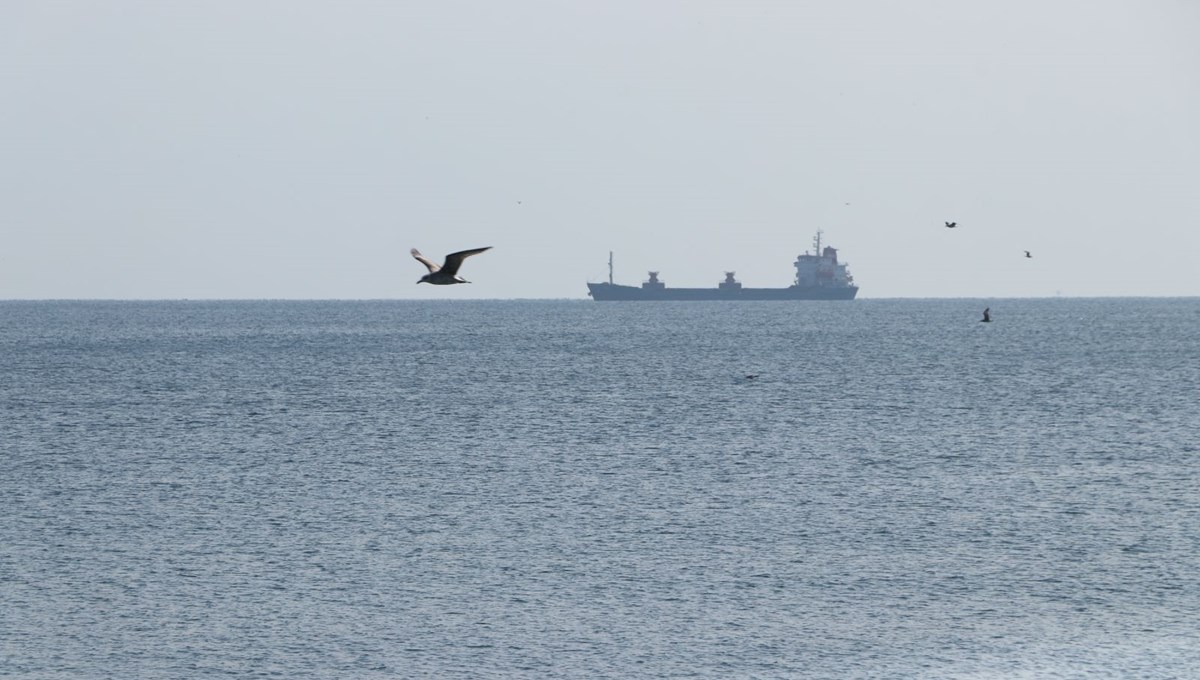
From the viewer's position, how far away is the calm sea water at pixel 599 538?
101ft

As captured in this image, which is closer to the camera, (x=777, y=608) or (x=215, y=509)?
(x=777, y=608)

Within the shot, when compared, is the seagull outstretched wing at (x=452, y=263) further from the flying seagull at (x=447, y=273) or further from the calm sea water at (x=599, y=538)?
the calm sea water at (x=599, y=538)

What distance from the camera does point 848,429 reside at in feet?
242

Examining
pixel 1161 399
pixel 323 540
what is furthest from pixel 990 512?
pixel 1161 399

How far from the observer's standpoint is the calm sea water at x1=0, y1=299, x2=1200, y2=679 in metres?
30.9

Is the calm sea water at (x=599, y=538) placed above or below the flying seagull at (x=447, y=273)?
below

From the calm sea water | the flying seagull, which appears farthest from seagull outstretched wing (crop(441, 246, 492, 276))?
the calm sea water

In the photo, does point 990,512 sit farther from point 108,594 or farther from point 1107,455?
point 108,594

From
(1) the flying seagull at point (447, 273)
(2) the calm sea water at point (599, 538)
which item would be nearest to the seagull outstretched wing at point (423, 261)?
(1) the flying seagull at point (447, 273)

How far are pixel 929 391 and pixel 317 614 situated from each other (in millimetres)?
72827

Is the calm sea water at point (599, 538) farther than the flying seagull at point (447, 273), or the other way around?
the calm sea water at point (599, 538)

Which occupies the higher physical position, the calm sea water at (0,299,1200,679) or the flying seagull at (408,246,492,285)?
the flying seagull at (408,246,492,285)

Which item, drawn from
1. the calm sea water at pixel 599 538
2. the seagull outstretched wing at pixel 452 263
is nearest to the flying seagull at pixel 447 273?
the seagull outstretched wing at pixel 452 263

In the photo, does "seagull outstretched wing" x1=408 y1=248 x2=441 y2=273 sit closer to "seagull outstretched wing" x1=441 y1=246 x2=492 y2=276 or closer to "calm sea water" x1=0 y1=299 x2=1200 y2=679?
"seagull outstretched wing" x1=441 y1=246 x2=492 y2=276
